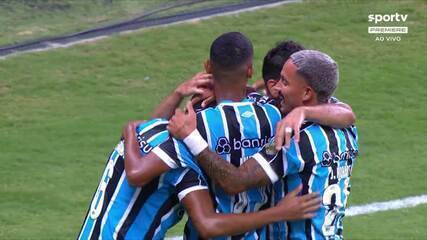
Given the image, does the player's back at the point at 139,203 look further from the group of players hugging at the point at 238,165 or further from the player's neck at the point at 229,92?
the player's neck at the point at 229,92

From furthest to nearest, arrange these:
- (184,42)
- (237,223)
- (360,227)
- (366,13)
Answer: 1. (366,13)
2. (184,42)
3. (360,227)
4. (237,223)

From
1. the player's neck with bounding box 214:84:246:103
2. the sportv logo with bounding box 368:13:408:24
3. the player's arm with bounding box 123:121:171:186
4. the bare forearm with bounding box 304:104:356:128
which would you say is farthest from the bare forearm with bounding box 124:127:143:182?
the sportv logo with bounding box 368:13:408:24

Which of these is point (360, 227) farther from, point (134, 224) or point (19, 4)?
point (19, 4)

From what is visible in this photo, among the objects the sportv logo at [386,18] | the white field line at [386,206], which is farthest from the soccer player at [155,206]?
the sportv logo at [386,18]

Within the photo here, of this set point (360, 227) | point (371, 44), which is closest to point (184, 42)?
point (371, 44)

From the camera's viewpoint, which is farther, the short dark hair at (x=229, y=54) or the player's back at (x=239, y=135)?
the short dark hair at (x=229, y=54)

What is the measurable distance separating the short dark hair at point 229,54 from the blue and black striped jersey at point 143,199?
337 mm

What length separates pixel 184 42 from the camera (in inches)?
548

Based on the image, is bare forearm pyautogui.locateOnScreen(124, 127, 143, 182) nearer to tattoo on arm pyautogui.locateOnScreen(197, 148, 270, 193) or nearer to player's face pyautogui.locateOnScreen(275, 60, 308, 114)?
tattoo on arm pyautogui.locateOnScreen(197, 148, 270, 193)

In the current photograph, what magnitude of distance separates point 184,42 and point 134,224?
1013cm

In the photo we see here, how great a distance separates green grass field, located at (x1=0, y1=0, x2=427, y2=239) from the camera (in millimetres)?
8180

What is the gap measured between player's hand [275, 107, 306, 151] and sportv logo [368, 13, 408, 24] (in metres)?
11.3

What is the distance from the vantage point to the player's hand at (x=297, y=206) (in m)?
3.84

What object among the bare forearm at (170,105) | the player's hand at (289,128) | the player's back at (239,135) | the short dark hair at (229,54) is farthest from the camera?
the bare forearm at (170,105)
